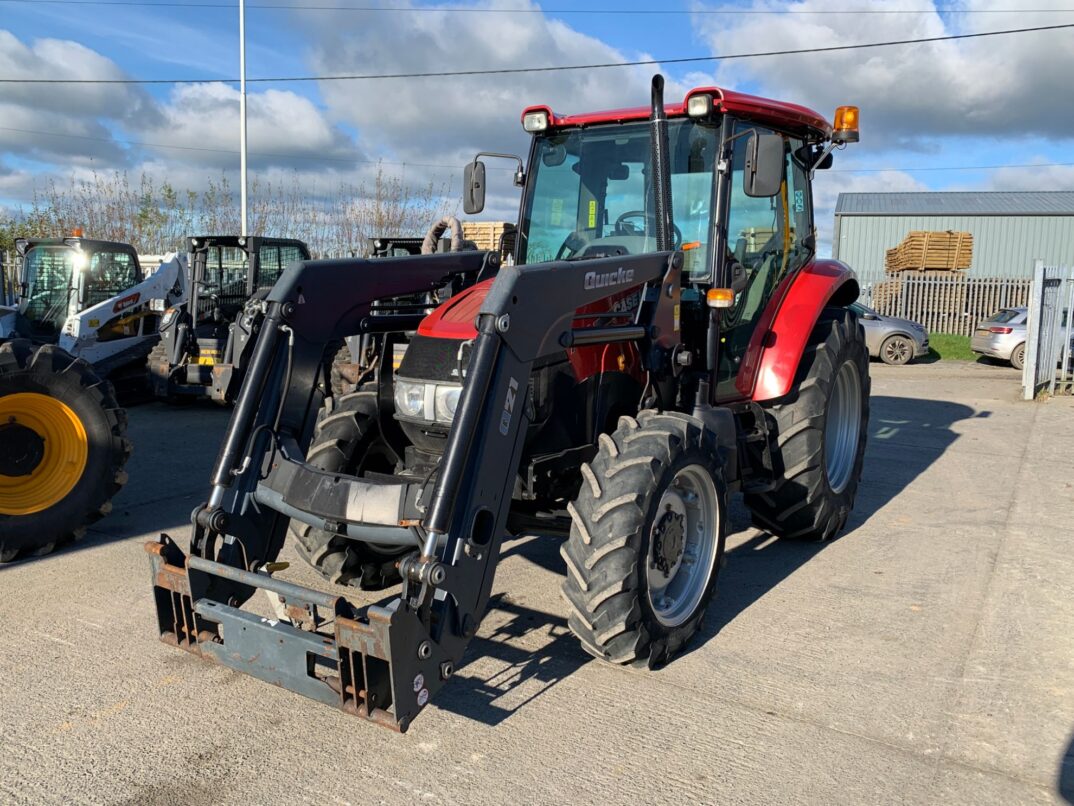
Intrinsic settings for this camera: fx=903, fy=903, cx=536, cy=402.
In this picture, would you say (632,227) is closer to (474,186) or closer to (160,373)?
(474,186)

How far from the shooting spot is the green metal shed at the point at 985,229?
1335 inches

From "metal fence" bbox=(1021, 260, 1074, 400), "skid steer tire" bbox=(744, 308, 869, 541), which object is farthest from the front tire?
"skid steer tire" bbox=(744, 308, 869, 541)

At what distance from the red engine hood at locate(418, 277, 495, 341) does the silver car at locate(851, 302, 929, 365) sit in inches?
651

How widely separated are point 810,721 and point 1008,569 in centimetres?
262

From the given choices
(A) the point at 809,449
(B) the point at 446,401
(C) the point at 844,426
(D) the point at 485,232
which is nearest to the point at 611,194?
(B) the point at 446,401

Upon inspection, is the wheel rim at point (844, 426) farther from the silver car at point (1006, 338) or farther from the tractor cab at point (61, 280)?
the silver car at point (1006, 338)

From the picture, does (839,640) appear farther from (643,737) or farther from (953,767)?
(643,737)

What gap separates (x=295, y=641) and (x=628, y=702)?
4.54ft

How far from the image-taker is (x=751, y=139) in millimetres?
4375

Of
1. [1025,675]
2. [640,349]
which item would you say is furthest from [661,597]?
[1025,675]

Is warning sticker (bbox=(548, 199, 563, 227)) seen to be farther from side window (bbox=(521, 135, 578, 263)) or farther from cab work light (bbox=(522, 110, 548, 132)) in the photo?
cab work light (bbox=(522, 110, 548, 132))

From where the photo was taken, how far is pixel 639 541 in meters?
3.63

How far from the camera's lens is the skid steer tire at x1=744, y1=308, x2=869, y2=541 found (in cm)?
546

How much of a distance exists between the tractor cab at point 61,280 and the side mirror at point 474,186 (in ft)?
26.1
